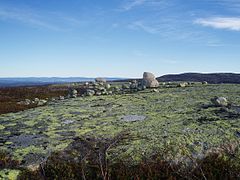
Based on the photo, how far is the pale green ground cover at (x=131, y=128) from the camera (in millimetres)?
7707

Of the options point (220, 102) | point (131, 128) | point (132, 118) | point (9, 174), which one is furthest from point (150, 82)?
point (9, 174)

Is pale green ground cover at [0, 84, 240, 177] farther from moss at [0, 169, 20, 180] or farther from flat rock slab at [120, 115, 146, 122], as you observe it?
moss at [0, 169, 20, 180]

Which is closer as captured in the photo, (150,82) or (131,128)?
(131,128)

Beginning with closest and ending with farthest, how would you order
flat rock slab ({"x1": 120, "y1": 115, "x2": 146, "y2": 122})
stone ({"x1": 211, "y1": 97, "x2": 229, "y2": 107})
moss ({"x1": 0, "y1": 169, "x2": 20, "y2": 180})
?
moss ({"x1": 0, "y1": 169, "x2": 20, "y2": 180}), flat rock slab ({"x1": 120, "y1": 115, "x2": 146, "y2": 122}), stone ({"x1": 211, "y1": 97, "x2": 229, "y2": 107})

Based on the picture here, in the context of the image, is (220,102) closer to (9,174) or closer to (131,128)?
(131,128)

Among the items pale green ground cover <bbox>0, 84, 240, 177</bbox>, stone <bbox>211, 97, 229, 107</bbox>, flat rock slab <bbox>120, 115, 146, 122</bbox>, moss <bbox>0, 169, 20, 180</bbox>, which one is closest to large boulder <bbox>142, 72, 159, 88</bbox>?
pale green ground cover <bbox>0, 84, 240, 177</bbox>

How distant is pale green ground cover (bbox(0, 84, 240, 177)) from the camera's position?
25.3ft

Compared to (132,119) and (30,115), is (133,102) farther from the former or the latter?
(30,115)

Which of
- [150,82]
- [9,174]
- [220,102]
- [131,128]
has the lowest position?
[9,174]

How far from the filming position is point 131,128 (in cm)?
909

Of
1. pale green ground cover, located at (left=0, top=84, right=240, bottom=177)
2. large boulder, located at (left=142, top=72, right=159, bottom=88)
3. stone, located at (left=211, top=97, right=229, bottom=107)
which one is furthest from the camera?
large boulder, located at (left=142, top=72, right=159, bottom=88)

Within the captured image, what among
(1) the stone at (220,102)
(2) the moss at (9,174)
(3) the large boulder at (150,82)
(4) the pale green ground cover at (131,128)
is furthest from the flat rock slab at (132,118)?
(3) the large boulder at (150,82)

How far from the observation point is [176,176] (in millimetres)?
6969

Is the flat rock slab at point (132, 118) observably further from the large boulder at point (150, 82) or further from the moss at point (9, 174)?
the large boulder at point (150, 82)
